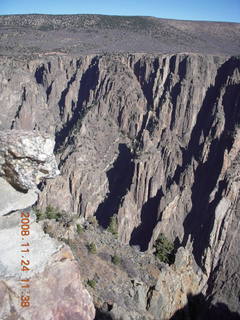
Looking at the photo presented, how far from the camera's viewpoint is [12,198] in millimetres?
7949

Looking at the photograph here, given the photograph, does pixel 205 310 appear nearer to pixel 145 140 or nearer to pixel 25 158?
pixel 25 158

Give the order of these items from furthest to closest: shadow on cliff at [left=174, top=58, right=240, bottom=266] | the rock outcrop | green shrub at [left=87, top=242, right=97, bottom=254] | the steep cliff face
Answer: the steep cliff face → shadow on cliff at [left=174, top=58, right=240, bottom=266] → green shrub at [left=87, top=242, right=97, bottom=254] → the rock outcrop

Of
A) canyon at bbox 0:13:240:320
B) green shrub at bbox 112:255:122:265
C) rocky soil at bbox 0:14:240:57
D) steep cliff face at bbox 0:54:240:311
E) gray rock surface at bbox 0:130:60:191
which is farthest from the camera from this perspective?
rocky soil at bbox 0:14:240:57

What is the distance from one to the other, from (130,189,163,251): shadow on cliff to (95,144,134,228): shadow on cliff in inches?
207

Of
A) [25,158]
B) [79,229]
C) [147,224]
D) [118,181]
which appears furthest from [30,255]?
[118,181]

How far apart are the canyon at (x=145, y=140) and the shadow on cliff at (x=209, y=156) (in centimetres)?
21

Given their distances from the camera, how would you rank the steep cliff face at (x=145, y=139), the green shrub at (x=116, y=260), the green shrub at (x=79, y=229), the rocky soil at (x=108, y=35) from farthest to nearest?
the rocky soil at (x=108, y=35), the steep cliff face at (x=145, y=139), the green shrub at (x=79, y=229), the green shrub at (x=116, y=260)

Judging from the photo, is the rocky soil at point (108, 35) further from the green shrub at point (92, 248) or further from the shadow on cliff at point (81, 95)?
the green shrub at point (92, 248)

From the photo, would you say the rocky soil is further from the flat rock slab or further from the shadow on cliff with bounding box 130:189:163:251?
the flat rock slab

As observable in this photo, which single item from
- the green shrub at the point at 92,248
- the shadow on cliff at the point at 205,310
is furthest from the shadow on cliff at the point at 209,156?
the green shrub at the point at 92,248

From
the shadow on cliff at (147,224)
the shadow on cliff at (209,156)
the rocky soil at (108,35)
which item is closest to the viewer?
the shadow on cliff at (209,156)

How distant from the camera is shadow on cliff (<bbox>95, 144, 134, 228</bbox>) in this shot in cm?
5800

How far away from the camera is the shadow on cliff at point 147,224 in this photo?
54.1m
